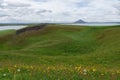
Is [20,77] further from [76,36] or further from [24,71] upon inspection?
[76,36]

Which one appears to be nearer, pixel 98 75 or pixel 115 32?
pixel 98 75

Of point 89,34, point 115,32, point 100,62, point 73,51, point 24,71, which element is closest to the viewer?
point 24,71

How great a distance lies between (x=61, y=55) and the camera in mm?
43500

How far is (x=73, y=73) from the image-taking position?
1125cm

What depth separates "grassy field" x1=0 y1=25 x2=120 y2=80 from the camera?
11.2 metres

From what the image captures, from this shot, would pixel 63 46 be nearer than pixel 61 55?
No

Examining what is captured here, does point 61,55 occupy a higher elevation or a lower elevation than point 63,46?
lower

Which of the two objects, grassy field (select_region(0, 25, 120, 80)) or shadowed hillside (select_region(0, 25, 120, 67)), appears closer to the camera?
grassy field (select_region(0, 25, 120, 80))

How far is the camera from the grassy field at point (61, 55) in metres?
11.2

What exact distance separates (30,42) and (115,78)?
51.2 meters

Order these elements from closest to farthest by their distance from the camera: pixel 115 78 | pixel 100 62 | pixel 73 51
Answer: pixel 115 78
pixel 100 62
pixel 73 51

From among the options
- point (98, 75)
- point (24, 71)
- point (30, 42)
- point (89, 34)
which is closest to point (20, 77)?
point (24, 71)

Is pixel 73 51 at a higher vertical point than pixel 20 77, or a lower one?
lower

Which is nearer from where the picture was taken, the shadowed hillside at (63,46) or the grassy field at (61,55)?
the grassy field at (61,55)
